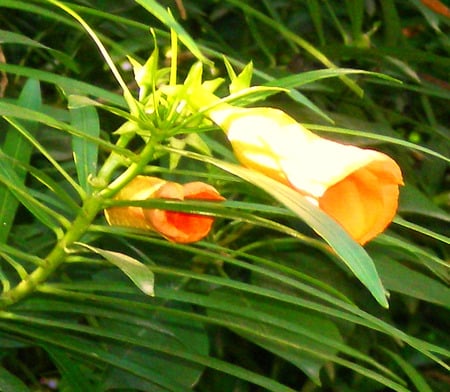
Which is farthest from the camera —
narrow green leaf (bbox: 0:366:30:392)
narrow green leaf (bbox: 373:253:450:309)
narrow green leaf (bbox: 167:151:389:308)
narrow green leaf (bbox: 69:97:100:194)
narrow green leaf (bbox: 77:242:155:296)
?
narrow green leaf (bbox: 373:253:450:309)

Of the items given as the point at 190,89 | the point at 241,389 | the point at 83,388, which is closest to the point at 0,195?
the point at 83,388

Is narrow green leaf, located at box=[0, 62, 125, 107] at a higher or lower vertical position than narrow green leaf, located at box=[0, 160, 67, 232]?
higher

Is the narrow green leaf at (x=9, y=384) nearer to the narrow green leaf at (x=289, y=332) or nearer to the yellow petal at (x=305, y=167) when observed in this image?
the narrow green leaf at (x=289, y=332)

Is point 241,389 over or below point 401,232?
below

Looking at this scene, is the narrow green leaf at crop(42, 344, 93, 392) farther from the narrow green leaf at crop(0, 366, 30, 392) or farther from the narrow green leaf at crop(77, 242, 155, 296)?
the narrow green leaf at crop(77, 242, 155, 296)

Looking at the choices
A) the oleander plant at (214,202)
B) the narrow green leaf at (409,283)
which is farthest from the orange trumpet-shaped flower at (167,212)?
the narrow green leaf at (409,283)

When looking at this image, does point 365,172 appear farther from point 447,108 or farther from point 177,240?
point 447,108

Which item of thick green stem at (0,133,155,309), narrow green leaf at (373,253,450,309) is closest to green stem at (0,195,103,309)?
thick green stem at (0,133,155,309)
